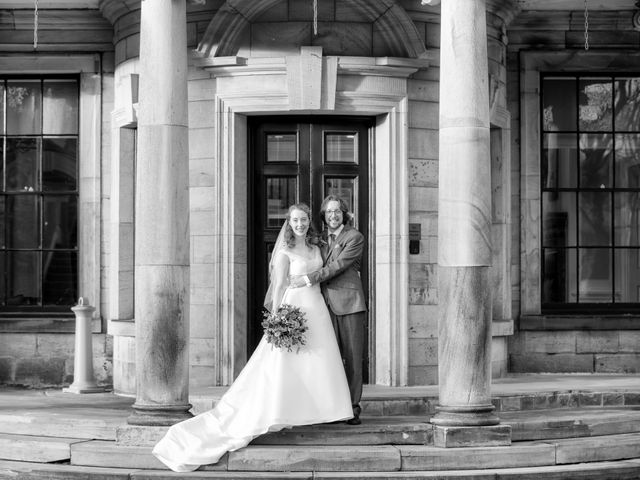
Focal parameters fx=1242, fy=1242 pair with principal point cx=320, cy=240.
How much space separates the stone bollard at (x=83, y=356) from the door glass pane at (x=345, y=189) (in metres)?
3.09

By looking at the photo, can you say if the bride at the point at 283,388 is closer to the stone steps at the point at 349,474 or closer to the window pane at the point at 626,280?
the stone steps at the point at 349,474

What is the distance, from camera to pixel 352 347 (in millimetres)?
10961

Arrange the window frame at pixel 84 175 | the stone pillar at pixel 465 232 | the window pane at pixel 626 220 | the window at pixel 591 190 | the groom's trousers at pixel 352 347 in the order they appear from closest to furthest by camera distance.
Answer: the stone pillar at pixel 465 232
the groom's trousers at pixel 352 347
the window frame at pixel 84 175
the window at pixel 591 190
the window pane at pixel 626 220

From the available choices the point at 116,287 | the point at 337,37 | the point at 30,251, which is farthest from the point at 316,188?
the point at 30,251

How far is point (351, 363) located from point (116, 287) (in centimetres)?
427

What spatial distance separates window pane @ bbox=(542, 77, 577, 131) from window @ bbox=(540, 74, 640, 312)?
0.01 metres

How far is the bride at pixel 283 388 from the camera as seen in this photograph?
10.2 meters

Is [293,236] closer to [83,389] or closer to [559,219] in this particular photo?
[83,389]

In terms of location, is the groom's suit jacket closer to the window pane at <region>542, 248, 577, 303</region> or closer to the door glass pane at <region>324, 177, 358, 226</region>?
the door glass pane at <region>324, 177, 358, 226</region>

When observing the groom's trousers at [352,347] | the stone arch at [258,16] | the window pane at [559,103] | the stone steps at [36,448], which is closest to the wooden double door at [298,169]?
the stone arch at [258,16]

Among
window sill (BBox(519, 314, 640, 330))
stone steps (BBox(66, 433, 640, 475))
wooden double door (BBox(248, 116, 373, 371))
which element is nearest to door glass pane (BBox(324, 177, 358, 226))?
wooden double door (BBox(248, 116, 373, 371))

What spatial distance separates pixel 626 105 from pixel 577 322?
112 inches

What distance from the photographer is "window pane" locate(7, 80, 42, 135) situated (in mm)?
15281

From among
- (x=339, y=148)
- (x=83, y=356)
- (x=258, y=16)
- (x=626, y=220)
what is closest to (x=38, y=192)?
(x=83, y=356)
